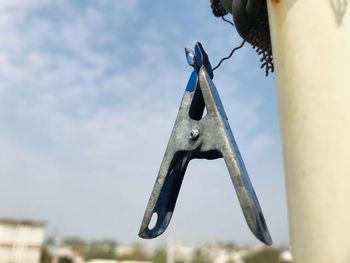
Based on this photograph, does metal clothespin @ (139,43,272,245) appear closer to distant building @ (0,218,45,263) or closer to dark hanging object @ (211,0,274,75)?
dark hanging object @ (211,0,274,75)

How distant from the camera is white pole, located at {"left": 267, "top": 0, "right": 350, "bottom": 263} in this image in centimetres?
53

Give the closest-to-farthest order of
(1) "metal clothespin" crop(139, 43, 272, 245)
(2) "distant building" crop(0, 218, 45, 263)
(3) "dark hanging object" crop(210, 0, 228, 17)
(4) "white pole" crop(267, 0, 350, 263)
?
(4) "white pole" crop(267, 0, 350, 263)
(1) "metal clothespin" crop(139, 43, 272, 245)
(3) "dark hanging object" crop(210, 0, 228, 17)
(2) "distant building" crop(0, 218, 45, 263)

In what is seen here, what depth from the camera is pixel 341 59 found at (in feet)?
1.91

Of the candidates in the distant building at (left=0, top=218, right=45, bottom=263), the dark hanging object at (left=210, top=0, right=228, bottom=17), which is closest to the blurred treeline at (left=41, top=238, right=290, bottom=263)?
the distant building at (left=0, top=218, right=45, bottom=263)

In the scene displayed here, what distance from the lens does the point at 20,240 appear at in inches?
670

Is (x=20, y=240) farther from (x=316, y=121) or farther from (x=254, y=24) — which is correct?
(x=316, y=121)

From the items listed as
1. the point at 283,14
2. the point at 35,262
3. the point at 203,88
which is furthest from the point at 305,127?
the point at 35,262

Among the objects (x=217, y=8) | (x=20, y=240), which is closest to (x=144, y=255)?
(x=20, y=240)

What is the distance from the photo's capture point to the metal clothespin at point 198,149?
0.70 metres

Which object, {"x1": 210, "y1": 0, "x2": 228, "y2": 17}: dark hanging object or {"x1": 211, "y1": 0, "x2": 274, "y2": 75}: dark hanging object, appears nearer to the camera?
{"x1": 211, "y1": 0, "x2": 274, "y2": 75}: dark hanging object

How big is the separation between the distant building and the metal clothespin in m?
17.3

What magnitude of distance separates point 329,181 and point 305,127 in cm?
8

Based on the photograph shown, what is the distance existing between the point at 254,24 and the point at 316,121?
324mm

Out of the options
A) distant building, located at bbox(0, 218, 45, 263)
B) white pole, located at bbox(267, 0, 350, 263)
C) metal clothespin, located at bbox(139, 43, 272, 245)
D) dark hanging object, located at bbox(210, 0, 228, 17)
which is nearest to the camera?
white pole, located at bbox(267, 0, 350, 263)
